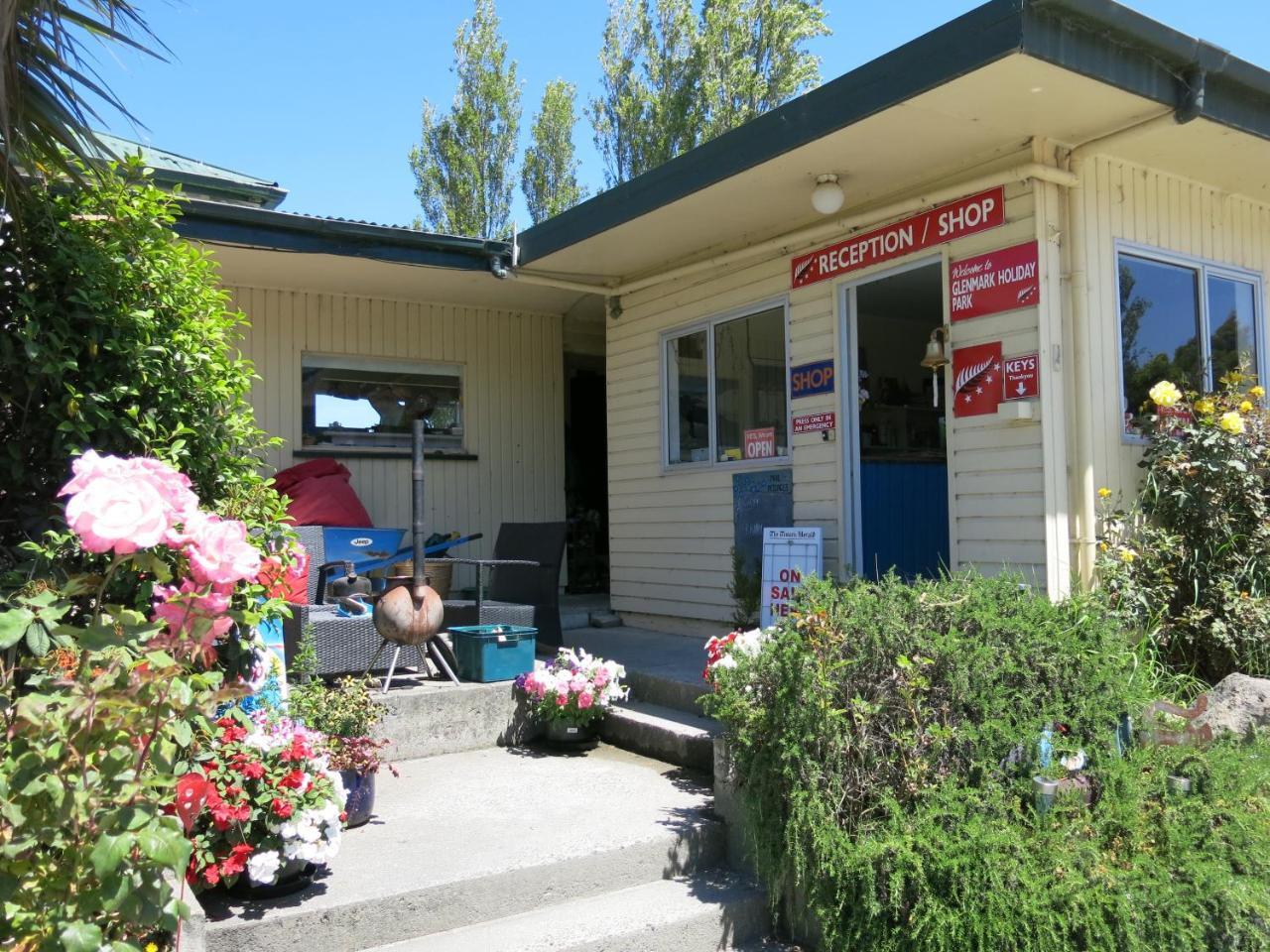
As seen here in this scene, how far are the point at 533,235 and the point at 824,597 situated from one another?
446 centimetres

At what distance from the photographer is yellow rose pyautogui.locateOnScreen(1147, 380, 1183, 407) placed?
5.18 meters

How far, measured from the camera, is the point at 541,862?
11.5 ft

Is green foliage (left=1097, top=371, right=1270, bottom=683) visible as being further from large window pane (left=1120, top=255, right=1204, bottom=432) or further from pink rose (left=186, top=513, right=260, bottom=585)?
pink rose (left=186, top=513, right=260, bottom=585)

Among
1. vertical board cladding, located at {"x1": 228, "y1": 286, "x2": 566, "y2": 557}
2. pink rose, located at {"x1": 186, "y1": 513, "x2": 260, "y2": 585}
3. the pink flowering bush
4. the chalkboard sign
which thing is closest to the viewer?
pink rose, located at {"x1": 186, "y1": 513, "x2": 260, "y2": 585}

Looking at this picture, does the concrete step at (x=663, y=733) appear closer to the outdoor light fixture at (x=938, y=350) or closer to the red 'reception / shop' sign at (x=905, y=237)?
the outdoor light fixture at (x=938, y=350)

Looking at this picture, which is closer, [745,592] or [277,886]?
[277,886]

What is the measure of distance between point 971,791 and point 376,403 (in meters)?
6.78

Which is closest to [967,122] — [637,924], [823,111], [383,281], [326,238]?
[823,111]

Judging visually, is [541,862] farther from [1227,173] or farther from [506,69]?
[506,69]

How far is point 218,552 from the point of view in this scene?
2020mm

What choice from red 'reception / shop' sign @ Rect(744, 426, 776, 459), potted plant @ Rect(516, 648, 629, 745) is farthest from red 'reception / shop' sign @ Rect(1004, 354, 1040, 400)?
potted plant @ Rect(516, 648, 629, 745)

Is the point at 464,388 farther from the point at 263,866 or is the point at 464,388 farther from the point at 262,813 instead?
the point at 263,866

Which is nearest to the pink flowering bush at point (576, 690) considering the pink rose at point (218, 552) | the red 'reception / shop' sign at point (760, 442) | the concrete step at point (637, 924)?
the concrete step at point (637, 924)

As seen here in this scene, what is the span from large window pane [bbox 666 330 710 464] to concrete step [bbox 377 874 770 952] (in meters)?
4.13
